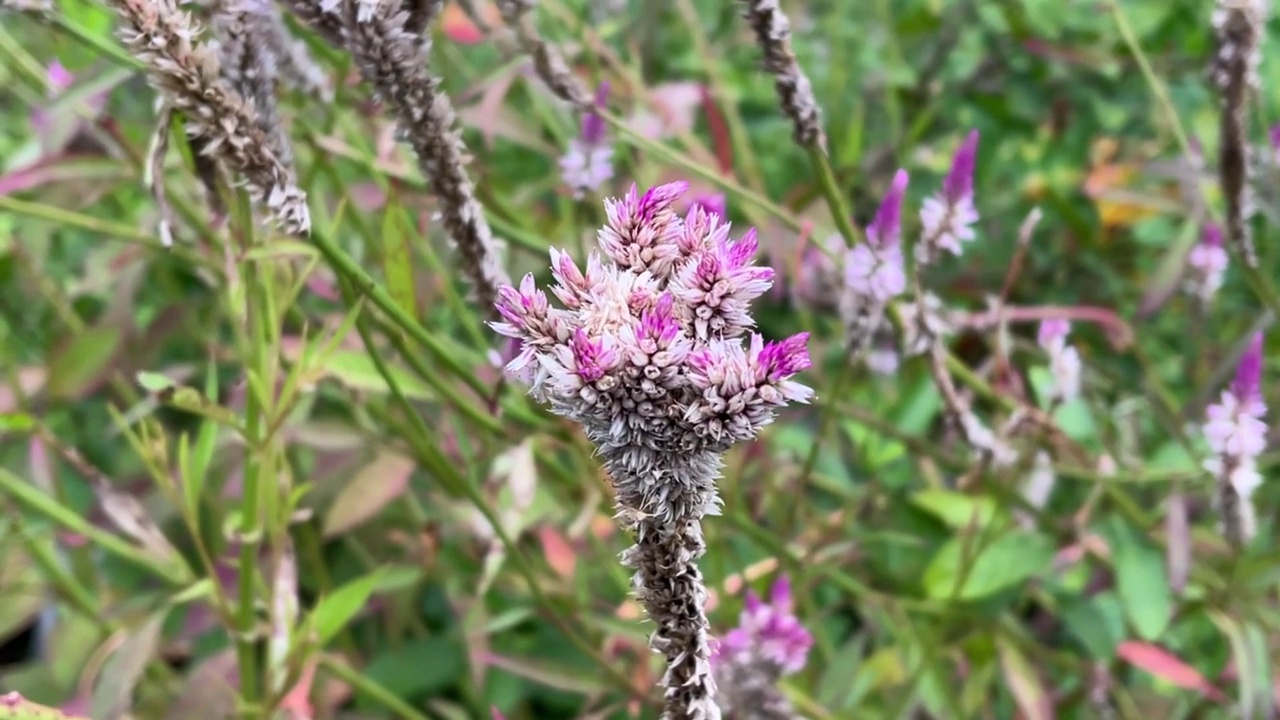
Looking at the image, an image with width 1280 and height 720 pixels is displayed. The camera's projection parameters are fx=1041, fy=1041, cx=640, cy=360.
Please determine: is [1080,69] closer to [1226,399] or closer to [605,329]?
[1226,399]

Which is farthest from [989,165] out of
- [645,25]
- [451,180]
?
[451,180]

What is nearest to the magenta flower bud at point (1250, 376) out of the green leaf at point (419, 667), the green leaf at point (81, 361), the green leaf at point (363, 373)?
the green leaf at point (363, 373)

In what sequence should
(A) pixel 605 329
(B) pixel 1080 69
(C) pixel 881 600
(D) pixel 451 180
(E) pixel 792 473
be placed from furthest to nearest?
(B) pixel 1080 69 < (E) pixel 792 473 < (C) pixel 881 600 < (D) pixel 451 180 < (A) pixel 605 329

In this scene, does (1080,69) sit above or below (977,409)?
above

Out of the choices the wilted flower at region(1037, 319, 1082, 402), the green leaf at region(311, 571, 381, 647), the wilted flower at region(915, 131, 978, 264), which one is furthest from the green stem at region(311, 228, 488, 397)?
the wilted flower at region(1037, 319, 1082, 402)

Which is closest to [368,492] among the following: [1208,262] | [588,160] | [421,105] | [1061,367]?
[588,160]

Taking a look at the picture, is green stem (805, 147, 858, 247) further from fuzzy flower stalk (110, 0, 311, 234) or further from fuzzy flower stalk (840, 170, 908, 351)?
fuzzy flower stalk (110, 0, 311, 234)

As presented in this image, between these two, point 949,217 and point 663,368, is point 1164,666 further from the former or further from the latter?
point 663,368

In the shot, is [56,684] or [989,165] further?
[989,165]

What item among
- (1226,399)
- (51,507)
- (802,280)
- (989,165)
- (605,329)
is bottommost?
(605,329)
